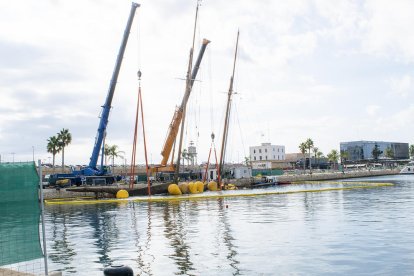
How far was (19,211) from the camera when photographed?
9.55 metres

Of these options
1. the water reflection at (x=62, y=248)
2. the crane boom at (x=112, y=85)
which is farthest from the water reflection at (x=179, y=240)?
the crane boom at (x=112, y=85)

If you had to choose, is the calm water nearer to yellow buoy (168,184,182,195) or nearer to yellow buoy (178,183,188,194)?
yellow buoy (168,184,182,195)

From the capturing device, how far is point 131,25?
66.7 meters

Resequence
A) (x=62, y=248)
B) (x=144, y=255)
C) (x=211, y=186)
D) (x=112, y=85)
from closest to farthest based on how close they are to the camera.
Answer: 1. (x=144, y=255)
2. (x=62, y=248)
3. (x=112, y=85)
4. (x=211, y=186)

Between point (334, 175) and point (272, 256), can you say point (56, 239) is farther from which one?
point (334, 175)

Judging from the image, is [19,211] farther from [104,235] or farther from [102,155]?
[102,155]

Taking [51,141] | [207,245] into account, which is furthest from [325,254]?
[51,141]

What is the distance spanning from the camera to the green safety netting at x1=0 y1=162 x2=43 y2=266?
952cm

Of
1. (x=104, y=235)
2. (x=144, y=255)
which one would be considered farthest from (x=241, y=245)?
(x=104, y=235)

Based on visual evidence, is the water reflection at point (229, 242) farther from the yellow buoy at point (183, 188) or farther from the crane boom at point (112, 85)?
the crane boom at point (112, 85)

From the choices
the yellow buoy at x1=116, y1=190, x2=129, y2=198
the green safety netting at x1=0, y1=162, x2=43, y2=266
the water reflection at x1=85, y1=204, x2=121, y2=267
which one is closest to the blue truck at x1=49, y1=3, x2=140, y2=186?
the yellow buoy at x1=116, y1=190, x2=129, y2=198

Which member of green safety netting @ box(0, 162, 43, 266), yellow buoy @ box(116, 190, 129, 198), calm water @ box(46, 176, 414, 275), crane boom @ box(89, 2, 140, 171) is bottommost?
calm water @ box(46, 176, 414, 275)

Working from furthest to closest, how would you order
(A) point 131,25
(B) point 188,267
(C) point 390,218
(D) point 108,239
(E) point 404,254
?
(A) point 131,25 → (C) point 390,218 → (D) point 108,239 → (E) point 404,254 → (B) point 188,267

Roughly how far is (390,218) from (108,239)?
58.9 feet
